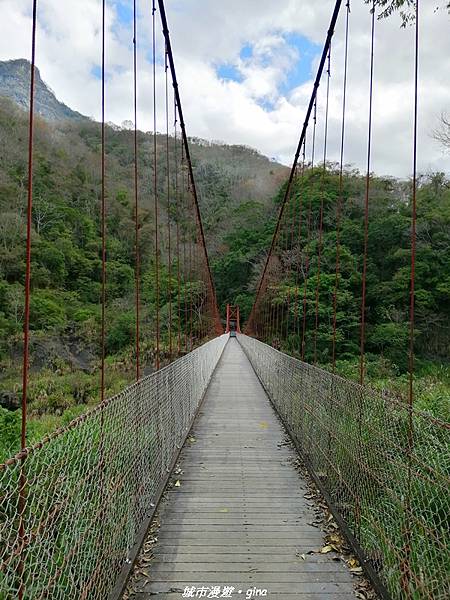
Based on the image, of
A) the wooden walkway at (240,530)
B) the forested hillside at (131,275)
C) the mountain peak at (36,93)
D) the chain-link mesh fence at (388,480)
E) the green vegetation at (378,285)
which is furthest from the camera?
the mountain peak at (36,93)

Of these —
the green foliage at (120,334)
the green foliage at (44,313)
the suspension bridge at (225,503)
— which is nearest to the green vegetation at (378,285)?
the green foliage at (120,334)

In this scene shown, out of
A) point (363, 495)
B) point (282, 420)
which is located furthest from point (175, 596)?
point (282, 420)

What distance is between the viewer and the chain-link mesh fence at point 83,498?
4.07 feet

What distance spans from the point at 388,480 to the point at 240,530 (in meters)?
0.89

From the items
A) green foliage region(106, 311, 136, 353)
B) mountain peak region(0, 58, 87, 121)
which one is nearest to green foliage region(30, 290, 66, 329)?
green foliage region(106, 311, 136, 353)

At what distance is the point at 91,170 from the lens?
29.5m

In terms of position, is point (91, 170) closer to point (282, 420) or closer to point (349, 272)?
point (349, 272)

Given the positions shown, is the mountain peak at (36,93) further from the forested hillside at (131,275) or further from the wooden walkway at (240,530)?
the wooden walkway at (240,530)

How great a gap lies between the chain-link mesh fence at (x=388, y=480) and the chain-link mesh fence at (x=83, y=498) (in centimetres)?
99

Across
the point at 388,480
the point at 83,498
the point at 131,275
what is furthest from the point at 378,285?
the point at 83,498

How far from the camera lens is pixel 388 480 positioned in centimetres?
190

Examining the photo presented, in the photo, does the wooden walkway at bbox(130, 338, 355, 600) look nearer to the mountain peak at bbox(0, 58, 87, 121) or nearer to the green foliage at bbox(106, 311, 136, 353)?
the green foliage at bbox(106, 311, 136, 353)

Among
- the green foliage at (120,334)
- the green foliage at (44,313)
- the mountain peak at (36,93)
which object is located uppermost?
the mountain peak at (36,93)

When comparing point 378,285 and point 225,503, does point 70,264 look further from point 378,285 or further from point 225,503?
point 225,503
